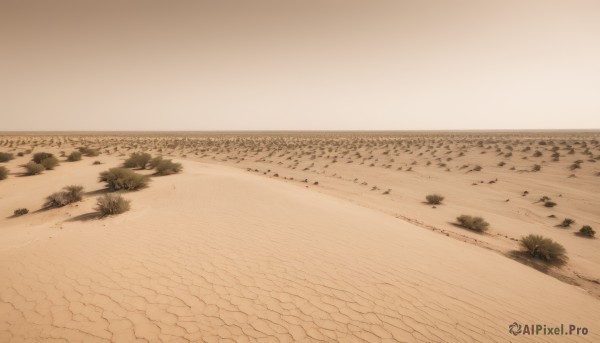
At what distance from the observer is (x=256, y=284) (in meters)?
5.06

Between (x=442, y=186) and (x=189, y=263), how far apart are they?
17.5m

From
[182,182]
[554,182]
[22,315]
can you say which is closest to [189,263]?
[22,315]

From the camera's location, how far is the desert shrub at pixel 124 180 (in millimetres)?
12488

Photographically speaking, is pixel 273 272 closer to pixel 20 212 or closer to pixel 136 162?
pixel 20 212

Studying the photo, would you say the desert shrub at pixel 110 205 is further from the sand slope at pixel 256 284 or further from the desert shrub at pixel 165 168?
the desert shrub at pixel 165 168

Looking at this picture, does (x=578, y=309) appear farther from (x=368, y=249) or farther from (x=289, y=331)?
(x=289, y=331)

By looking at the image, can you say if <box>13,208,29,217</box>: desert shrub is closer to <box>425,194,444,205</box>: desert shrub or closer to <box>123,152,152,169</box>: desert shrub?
<box>123,152,152,169</box>: desert shrub

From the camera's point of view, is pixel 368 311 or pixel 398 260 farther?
pixel 398 260

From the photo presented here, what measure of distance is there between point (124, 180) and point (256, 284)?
1044 centimetres

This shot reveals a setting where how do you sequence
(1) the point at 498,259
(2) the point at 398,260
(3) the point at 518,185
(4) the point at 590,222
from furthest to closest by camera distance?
(3) the point at 518,185, (4) the point at 590,222, (1) the point at 498,259, (2) the point at 398,260

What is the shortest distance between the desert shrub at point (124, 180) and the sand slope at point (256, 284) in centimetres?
322

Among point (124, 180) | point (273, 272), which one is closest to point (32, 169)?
point (124, 180)

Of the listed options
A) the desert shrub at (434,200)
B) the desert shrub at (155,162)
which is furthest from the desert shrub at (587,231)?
the desert shrub at (155,162)

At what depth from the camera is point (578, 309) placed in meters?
5.70
